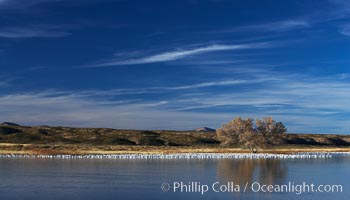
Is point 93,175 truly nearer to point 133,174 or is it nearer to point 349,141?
point 133,174

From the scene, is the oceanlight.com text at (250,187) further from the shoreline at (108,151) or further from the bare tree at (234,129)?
the bare tree at (234,129)

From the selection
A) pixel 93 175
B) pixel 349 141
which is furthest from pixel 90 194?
pixel 349 141

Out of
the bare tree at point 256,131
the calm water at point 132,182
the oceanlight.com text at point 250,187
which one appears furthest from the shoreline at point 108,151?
the oceanlight.com text at point 250,187

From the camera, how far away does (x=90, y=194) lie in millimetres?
27859

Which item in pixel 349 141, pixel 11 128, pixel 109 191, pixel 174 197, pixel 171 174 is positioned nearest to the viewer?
pixel 174 197

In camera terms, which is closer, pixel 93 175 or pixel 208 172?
pixel 93 175

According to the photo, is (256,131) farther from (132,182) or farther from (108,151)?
(132,182)

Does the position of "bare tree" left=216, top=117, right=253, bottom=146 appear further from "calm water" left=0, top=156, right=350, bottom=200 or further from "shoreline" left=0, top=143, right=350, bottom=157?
"calm water" left=0, top=156, right=350, bottom=200

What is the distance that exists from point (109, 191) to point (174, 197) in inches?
180

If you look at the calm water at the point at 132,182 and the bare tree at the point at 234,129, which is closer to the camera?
the calm water at the point at 132,182

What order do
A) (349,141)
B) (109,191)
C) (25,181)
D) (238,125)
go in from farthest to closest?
(349,141), (238,125), (25,181), (109,191)

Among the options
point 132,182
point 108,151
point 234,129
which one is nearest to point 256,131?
point 234,129

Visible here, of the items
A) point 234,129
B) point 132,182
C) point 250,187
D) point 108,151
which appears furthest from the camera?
point 234,129

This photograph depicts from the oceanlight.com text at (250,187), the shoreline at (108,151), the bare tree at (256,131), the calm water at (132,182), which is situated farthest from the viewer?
the bare tree at (256,131)
